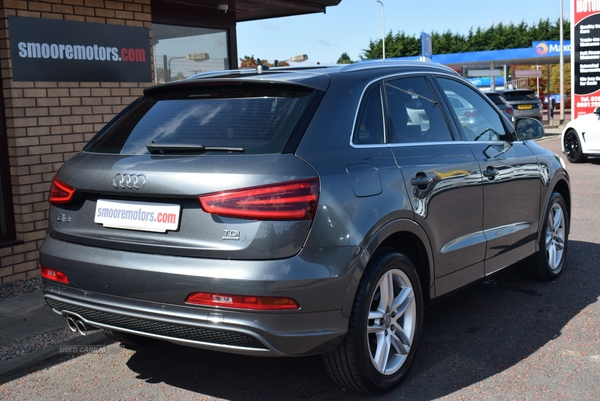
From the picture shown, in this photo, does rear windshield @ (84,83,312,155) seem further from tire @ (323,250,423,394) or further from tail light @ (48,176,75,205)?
tire @ (323,250,423,394)

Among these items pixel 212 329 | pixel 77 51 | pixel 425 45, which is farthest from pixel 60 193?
pixel 425 45

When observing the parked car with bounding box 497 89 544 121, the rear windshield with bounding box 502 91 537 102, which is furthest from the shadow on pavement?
the rear windshield with bounding box 502 91 537 102

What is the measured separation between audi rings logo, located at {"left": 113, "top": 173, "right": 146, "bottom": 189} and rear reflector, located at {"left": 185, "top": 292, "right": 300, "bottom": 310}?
62cm

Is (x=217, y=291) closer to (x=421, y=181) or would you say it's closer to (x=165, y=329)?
(x=165, y=329)

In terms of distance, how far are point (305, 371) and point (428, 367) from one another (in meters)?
0.72

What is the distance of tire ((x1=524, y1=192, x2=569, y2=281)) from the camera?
19.4 ft

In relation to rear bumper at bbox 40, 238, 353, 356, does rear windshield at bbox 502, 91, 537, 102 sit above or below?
above

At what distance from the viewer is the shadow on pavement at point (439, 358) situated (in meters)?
3.98

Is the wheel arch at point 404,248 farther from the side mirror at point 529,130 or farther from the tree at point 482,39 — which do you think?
the tree at point 482,39

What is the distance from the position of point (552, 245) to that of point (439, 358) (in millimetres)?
2233

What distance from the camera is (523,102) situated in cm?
2781

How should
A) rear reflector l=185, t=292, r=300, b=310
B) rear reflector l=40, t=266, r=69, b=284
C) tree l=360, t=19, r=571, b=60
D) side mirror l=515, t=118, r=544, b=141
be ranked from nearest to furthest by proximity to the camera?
rear reflector l=185, t=292, r=300, b=310 → rear reflector l=40, t=266, r=69, b=284 → side mirror l=515, t=118, r=544, b=141 → tree l=360, t=19, r=571, b=60

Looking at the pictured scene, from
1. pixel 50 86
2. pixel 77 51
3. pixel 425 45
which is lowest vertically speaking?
pixel 50 86

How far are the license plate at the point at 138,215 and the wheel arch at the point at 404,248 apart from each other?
91 cm
